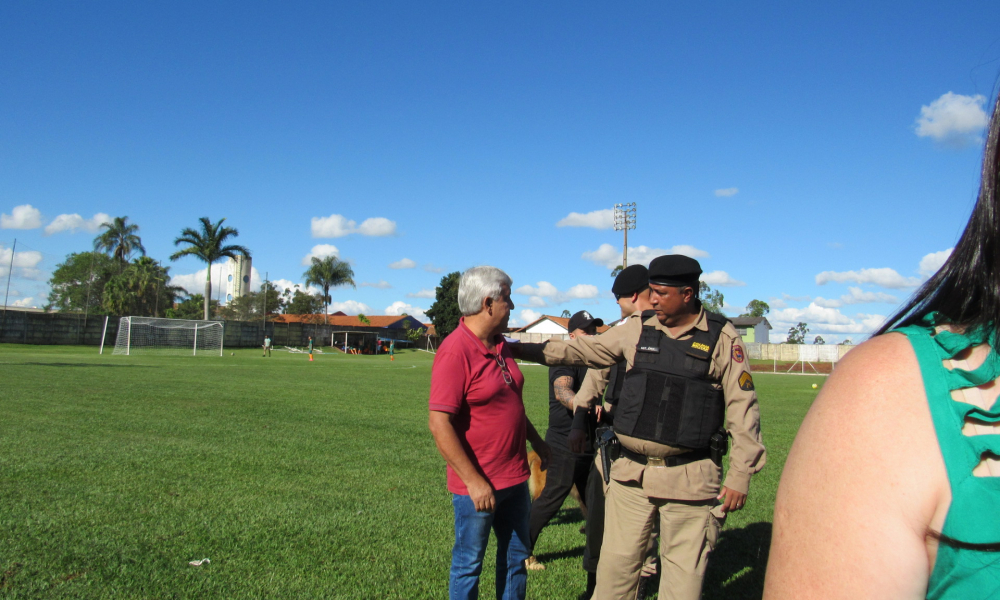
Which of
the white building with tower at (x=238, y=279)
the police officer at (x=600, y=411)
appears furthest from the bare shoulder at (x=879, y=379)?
the white building with tower at (x=238, y=279)

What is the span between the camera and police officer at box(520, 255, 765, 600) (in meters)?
3.40

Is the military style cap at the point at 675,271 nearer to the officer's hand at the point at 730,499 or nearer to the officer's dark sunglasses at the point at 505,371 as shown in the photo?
the officer's dark sunglasses at the point at 505,371

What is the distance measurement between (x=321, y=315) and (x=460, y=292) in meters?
84.0

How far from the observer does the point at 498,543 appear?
3.65 m

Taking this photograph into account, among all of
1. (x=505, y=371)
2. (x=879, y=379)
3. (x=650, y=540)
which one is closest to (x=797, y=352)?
(x=650, y=540)

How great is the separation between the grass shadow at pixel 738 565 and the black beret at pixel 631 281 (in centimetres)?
190

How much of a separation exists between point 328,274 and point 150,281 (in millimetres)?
17815

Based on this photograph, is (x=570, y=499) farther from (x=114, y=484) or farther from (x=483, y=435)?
(x=114, y=484)

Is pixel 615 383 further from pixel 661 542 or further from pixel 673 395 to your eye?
pixel 661 542

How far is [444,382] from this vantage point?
3.27 meters

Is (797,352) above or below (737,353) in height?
above

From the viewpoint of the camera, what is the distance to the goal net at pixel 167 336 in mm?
42250

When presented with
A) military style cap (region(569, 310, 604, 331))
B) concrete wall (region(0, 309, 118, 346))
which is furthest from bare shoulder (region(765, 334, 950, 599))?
concrete wall (region(0, 309, 118, 346))

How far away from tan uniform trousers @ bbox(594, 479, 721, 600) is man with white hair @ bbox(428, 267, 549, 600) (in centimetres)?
48
